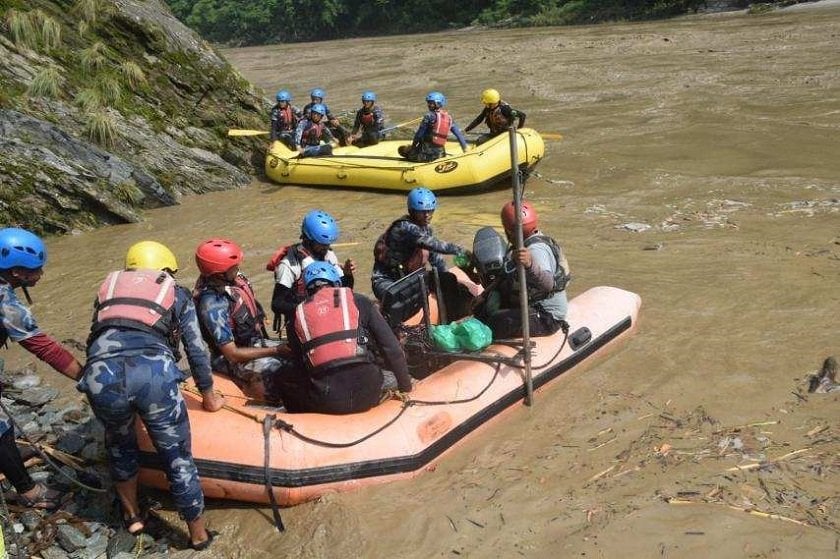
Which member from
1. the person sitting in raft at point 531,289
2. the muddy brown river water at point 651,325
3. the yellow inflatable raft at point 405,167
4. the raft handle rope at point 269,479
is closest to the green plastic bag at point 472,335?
the person sitting in raft at point 531,289

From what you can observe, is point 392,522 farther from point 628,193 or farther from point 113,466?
point 628,193

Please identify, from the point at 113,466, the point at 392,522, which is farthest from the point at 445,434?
the point at 113,466

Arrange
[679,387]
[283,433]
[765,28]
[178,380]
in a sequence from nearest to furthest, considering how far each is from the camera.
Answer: [178,380] → [283,433] → [679,387] → [765,28]

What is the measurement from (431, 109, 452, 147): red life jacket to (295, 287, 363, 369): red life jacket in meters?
6.62

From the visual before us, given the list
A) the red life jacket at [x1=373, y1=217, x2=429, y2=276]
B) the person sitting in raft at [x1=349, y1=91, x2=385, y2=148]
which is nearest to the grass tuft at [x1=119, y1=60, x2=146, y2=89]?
the person sitting in raft at [x1=349, y1=91, x2=385, y2=148]

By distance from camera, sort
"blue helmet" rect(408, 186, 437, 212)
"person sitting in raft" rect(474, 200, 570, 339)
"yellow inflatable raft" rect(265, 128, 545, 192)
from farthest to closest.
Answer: "yellow inflatable raft" rect(265, 128, 545, 192), "blue helmet" rect(408, 186, 437, 212), "person sitting in raft" rect(474, 200, 570, 339)

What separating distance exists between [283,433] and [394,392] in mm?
715

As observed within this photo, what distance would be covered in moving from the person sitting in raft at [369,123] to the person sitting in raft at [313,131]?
0.51m

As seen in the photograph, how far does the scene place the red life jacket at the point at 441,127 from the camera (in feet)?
33.6

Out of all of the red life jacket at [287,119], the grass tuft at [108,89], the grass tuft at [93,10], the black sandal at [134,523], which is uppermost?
Answer: the grass tuft at [93,10]

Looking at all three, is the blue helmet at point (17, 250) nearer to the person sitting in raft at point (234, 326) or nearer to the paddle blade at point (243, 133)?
the person sitting in raft at point (234, 326)

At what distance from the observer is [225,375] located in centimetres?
475

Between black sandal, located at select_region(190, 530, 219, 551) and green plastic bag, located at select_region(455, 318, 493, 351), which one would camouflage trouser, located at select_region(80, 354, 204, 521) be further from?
green plastic bag, located at select_region(455, 318, 493, 351)

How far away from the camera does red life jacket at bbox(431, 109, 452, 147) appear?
10234mm
